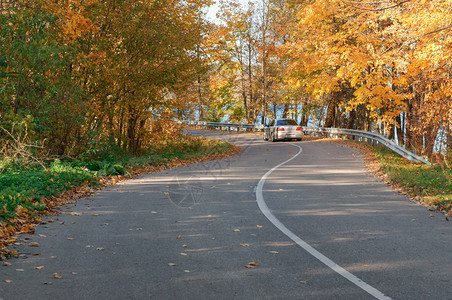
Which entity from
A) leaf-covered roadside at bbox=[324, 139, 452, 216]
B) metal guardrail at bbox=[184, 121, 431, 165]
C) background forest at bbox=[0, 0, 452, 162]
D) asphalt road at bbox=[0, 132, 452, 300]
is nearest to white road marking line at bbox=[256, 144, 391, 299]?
asphalt road at bbox=[0, 132, 452, 300]

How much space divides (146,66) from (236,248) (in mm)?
14748

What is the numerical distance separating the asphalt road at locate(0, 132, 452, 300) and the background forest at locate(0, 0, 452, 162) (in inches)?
187

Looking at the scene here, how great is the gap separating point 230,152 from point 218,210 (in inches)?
709

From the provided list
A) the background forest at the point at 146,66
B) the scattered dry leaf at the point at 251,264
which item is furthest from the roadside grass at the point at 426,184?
the scattered dry leaf at the point at 251,264

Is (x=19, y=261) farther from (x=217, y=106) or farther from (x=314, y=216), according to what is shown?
(x=217, y=106)

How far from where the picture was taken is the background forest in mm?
13953

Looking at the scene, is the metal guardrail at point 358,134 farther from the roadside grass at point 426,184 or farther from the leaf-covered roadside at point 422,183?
the roadside grass at point 426,184

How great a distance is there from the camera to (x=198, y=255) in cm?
607

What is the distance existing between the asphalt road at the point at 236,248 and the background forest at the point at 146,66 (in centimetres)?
475

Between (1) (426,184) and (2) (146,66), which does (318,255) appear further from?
(2) (146,66)

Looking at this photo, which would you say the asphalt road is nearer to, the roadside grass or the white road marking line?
the white road marking line

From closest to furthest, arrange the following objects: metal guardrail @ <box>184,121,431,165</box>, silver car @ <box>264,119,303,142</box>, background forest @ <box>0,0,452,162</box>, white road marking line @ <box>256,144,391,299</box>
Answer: white road marking line @ <box>256,144,391,299</box> → background forest @ <box>0,0,452,162</box> → metal guardrail @ <box>184,121,431,165</box> → silver car @ <box>264,119,303,142</box>

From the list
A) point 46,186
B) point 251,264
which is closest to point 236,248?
point 251,264

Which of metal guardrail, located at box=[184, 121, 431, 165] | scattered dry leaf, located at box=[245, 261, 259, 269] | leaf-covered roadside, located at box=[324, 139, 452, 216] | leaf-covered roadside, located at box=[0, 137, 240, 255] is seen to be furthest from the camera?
metal guardrail, located at box=[184, 121, 431, 165]
